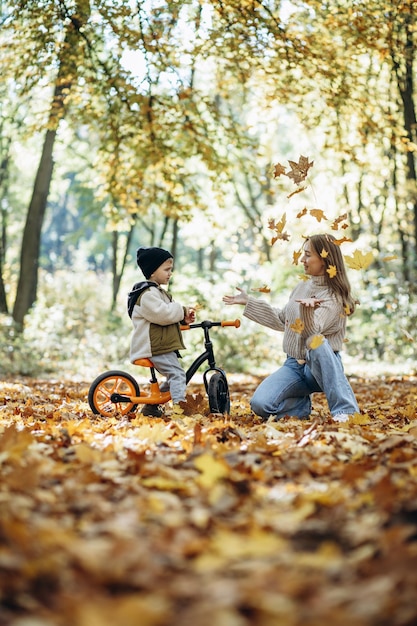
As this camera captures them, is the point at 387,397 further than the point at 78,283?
No

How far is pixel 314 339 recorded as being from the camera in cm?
438

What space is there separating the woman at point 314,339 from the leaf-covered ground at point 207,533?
3.69 ft

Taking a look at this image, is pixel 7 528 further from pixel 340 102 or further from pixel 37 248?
pixel 37 248

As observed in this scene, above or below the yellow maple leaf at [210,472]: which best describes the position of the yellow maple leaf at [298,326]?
above

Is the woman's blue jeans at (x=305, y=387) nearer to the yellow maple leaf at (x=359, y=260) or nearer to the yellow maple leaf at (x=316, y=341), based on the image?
the yellow maple leaf at (x=316, y=341)

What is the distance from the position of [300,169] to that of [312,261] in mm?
687

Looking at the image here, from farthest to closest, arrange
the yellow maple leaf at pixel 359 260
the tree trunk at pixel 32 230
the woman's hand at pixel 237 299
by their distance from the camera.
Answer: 1. the tree trunk at pixel 32 230
2. the woman's hand at pixel 237 299
3. the yellow maple leaf at pixel 359 260

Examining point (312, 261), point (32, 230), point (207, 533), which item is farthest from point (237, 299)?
point (32, 230)

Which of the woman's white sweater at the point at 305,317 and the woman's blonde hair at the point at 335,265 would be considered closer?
the woman's white sweater at the point at 305,317

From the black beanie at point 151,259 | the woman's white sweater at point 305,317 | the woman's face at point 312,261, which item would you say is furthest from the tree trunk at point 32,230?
the woman's face at point 312,261

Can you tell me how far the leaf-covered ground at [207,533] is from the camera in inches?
57.9

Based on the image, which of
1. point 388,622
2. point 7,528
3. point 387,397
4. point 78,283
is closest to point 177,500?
point 7,528

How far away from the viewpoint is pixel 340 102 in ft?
26.3

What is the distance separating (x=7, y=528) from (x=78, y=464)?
965 mm
